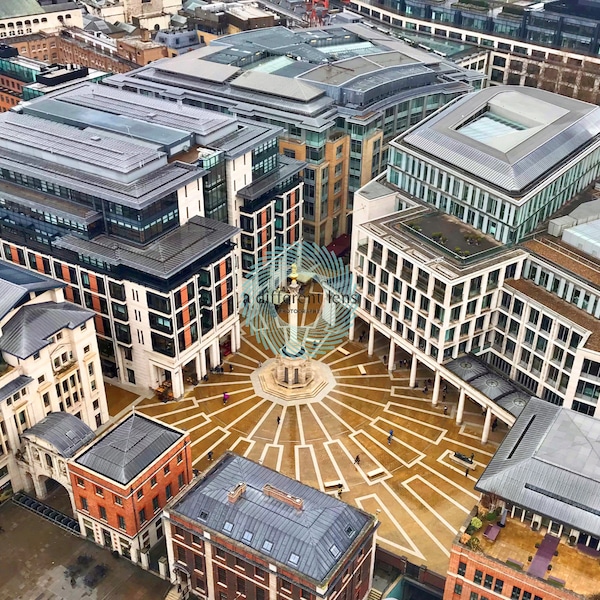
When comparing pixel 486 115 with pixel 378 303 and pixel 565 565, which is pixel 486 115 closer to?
pixel 378 303

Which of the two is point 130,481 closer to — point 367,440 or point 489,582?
point 367,440

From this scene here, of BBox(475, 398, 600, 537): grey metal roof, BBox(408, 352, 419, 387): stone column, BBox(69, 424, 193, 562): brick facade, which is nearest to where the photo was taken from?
BBox(475, 398, 600, 537): grey metal roof

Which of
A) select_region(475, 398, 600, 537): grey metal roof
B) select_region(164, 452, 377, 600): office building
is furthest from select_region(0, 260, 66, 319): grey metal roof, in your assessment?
select_region(475, 398, 600, 537): grey metal roof

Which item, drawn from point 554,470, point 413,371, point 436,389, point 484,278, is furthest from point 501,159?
point 554,470

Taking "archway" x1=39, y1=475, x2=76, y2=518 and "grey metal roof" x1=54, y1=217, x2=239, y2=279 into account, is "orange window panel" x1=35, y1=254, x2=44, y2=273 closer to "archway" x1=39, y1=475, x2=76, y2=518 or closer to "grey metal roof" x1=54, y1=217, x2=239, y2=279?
"grey metal roof" x1=54, y1=217, x2=239, y2=279

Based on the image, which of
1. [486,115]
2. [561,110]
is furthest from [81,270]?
[561,110]
